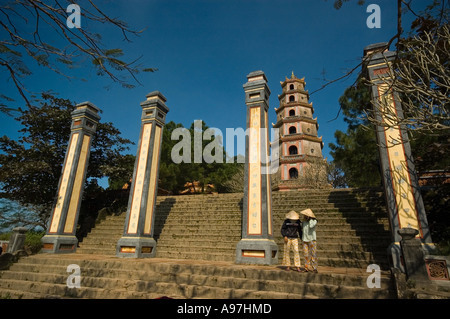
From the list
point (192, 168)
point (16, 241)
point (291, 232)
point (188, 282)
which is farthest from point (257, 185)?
point (192, 168)

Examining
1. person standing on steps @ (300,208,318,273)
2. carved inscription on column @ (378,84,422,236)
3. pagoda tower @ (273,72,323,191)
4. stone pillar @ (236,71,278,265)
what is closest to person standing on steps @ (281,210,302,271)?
person standing on steps @ (300,208,318,273)

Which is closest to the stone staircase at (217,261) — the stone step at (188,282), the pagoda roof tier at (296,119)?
the stone step at (188,282)

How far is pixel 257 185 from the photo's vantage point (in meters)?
7.07

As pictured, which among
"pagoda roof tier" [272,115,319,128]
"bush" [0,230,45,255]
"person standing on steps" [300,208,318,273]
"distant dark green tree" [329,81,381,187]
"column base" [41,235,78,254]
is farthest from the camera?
"pagoda roof tier" [272,115,319,128]

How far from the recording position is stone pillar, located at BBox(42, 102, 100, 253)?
337 inches

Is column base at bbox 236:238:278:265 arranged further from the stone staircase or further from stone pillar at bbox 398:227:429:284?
stone pillar at bbox 398:227:429:284

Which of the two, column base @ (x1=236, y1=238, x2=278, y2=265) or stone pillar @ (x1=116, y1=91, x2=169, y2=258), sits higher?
stone pillar @ (x1=116, y1=91, x2=169, y2=258)

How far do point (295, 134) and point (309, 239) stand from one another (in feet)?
66.0

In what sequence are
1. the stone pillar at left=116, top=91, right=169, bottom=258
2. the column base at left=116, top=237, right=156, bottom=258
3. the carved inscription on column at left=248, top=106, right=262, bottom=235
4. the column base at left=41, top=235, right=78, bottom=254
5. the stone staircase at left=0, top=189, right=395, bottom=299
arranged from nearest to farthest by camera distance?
1. the stone staircase at left=0, top=189, right=395, bottom=299
2. the carved inscription on column at left=248, top=106, right=262, bottom=235
3. the column base at left=116, top=237, right=156, bottom=258
4. the stone pillar at left=116, top=91, right=169, bottom=258
5. the column base at left=41, top=235, right=78, bottom=254

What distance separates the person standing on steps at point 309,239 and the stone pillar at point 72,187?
320 inches

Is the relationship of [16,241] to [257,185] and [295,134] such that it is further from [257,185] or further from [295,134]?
[295,134]

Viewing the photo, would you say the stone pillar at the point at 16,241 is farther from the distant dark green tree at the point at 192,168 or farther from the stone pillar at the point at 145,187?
the distant dark green tree at the point at 192,168

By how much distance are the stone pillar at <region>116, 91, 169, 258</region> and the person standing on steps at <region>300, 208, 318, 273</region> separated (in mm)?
4970

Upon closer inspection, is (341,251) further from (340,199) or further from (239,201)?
(239,201)
